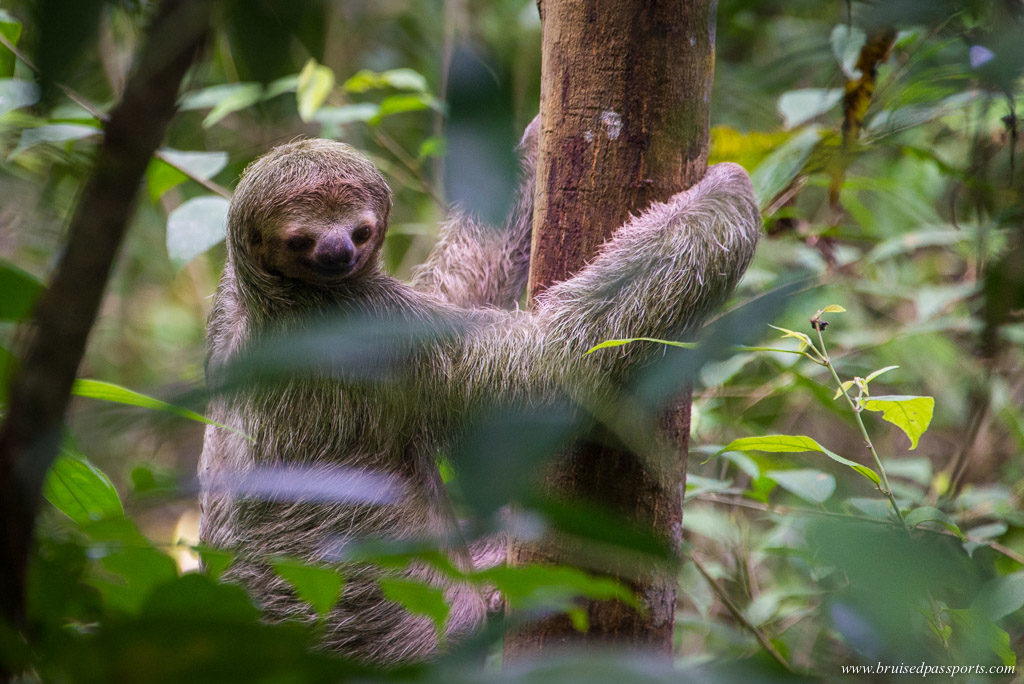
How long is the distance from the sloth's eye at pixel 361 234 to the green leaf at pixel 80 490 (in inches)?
69.2

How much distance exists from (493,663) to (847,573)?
10.3 ft

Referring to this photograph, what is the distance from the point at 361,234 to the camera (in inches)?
131

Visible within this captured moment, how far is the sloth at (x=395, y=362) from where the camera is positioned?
9.93 ft

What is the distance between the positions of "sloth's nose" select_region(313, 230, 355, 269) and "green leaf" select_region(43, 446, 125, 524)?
1554mm

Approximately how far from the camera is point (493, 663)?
3727 millimetres

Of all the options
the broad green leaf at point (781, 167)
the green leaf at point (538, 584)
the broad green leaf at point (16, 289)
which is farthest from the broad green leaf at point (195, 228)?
the green leaf at point (538, 584)

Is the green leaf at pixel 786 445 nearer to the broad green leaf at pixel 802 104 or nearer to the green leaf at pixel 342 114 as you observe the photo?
the broad green leaf at pixel 802 104

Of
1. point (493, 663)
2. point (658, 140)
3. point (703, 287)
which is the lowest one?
point (493, 663)

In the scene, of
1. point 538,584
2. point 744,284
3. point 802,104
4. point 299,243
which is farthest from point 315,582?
point 744,284

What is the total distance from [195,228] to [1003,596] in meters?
3.46

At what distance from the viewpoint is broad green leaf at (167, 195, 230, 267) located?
141 inches

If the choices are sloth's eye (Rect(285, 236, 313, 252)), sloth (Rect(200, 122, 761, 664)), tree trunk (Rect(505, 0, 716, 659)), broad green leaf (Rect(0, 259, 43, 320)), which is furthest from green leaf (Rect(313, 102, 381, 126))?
broad green leaf (Rect(0, 259, 43, 320))

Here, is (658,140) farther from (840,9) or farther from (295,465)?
(295,465)

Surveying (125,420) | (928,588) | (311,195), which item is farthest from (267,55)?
(311,195)
